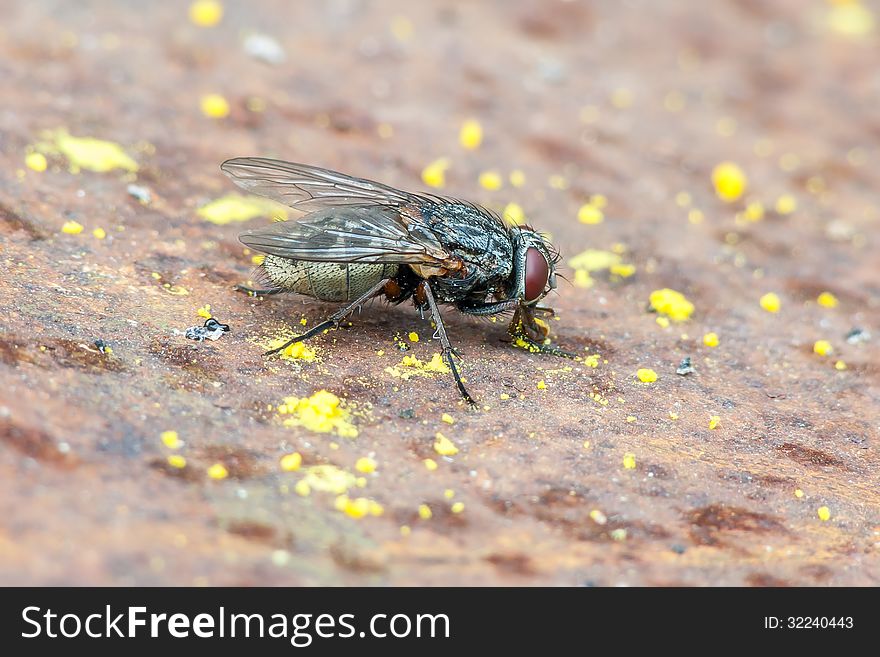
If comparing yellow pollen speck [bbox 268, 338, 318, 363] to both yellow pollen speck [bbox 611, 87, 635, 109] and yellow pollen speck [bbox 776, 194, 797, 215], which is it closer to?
yellow pollen speck [bbox 776, 194, 797, 215]

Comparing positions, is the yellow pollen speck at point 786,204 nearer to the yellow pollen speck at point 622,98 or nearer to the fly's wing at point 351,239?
the yellow pollen speck at point 622,98

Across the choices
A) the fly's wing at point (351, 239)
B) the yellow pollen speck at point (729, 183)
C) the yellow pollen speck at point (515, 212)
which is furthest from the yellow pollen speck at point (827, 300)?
the fly's wing at point (351, 239)

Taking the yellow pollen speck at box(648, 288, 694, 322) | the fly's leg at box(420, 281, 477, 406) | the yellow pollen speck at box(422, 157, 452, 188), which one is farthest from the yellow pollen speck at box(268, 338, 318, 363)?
the yellow pollen speck at box(422, 157, 452, 188)

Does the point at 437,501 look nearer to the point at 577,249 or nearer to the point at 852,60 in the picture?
the point at 577,249

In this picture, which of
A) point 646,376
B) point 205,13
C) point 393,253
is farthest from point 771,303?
point 205,13
